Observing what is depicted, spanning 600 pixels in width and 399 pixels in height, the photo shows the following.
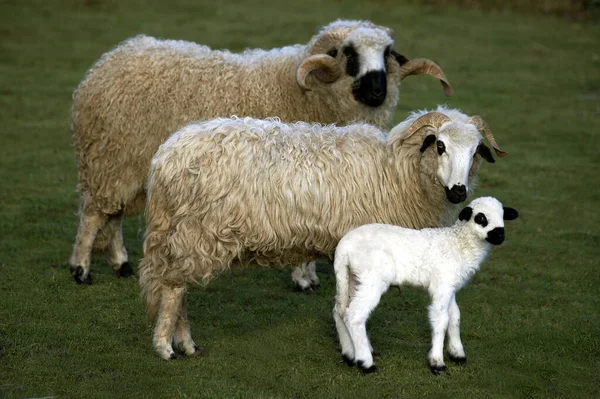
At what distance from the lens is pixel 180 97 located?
8.34m

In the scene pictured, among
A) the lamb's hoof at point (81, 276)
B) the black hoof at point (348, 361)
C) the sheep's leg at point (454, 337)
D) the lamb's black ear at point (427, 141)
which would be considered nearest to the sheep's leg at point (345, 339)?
the black hoof at point (348, 361)

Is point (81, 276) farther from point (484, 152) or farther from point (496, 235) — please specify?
point (496, 235)

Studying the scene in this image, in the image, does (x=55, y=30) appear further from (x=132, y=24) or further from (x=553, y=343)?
(x=553, y=343)

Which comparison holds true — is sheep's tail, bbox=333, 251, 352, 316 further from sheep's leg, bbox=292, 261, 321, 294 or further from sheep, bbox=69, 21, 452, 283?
sheep, bbox=69, 21, 452, 283

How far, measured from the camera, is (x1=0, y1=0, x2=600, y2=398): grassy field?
618 centimetres

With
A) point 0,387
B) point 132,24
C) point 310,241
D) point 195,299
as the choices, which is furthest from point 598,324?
point 132,24

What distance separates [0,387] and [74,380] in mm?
457

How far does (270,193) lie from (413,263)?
1.07m

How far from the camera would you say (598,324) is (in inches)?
298

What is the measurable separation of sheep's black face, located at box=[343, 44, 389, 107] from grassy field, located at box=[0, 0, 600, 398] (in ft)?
5.73

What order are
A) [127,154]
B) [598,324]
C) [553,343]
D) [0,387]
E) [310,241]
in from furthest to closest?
[127,154] < [598,324] < [553,343] < [310,241] < [0,387]

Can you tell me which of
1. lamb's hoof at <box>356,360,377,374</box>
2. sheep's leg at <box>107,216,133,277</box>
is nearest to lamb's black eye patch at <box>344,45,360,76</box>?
sheep's leg at <box>107,216,133,277</box>

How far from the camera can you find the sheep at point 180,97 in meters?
8.26

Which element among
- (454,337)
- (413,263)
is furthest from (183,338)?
(454,337)
